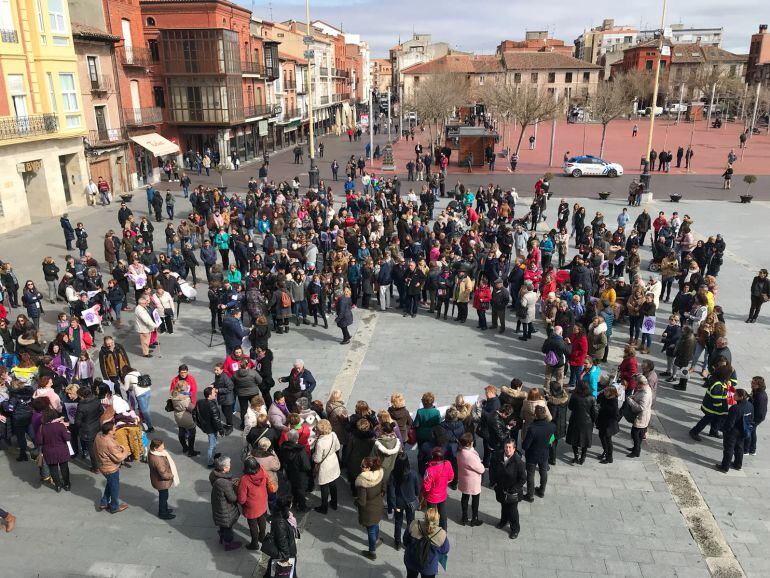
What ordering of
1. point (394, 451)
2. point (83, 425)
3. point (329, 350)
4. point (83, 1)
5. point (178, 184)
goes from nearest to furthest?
1. point (394, 451)
2. point (83, 425)
3. point (329, 350)
4. point (83, 1)
5. point (178, 184)

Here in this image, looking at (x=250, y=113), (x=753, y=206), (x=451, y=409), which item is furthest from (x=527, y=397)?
(x=250, y=113)

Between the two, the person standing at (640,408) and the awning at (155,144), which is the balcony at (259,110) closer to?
the awning at (155,144)

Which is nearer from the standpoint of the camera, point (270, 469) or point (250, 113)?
point (270, 469)

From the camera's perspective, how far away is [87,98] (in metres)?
30.1

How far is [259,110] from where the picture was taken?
47500 millimetres

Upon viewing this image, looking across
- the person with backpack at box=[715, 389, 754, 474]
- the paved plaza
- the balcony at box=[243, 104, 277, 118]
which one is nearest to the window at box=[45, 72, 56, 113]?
→ the balcony at box=[243, 104, 277, 118]

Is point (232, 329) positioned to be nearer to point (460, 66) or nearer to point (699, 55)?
point (460, 66)

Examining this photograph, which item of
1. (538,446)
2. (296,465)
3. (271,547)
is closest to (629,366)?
(538,446)

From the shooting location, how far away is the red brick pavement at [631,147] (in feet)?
136

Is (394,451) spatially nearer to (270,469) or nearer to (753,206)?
(270,469)

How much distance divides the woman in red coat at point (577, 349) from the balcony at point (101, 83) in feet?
95.3

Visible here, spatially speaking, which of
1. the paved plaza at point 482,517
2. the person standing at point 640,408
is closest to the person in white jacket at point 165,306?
the paved plaza at point 482,517

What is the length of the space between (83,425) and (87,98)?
88.0 ft

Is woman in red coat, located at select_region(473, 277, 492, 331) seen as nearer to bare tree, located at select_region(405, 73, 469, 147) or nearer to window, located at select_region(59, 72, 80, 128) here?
window, located at select_region(59, 72, 80, 128)
